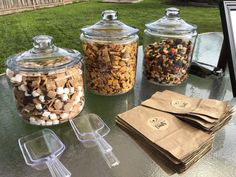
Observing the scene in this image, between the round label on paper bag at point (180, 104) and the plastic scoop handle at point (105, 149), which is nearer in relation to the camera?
the plastic scoop handle at point (105, 149)

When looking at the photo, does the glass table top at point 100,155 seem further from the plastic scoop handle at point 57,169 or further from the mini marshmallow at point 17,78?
the mini marshmallow at point 17,78

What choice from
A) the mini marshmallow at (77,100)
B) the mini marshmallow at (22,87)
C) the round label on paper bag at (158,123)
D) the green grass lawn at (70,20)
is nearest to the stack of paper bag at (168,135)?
the round label on paper bag at (158,123)

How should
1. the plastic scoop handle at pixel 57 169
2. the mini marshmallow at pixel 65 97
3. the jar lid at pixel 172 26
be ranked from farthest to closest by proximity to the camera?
the jar lid at pixel 172 26 < the mini marshmallow at pixel 65 97 < the plastic scoop handle at pixel 57 169

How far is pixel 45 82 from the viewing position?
0.54 m

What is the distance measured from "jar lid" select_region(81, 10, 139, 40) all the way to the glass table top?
6.6 inches

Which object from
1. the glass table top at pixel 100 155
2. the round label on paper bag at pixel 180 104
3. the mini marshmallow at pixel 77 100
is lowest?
the glass table top at pixel 100 155

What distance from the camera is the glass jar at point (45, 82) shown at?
55 centimetres

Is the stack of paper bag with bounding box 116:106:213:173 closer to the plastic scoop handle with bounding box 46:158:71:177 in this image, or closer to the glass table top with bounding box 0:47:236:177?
the glass table top with bounding box 0:47:236:177

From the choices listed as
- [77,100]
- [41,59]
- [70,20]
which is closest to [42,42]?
[41,59]

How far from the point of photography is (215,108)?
0.60 metres

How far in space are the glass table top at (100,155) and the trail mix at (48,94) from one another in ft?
0.10

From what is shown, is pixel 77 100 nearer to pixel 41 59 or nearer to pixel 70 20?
pixel 41 59

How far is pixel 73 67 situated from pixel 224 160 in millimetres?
360

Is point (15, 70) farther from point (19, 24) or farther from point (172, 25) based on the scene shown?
point (19, 24)
